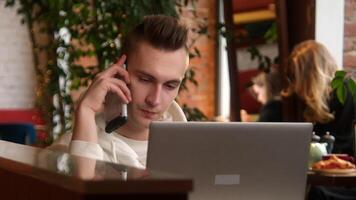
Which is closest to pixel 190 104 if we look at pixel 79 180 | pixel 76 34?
pixel 76 34

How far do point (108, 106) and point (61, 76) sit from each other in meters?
2.72

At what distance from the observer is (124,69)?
8.41 feet

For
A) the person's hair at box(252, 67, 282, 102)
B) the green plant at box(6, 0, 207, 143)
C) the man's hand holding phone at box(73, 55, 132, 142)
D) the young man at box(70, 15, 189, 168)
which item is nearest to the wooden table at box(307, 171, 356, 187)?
the young man at box(70, 15, 189, 168)

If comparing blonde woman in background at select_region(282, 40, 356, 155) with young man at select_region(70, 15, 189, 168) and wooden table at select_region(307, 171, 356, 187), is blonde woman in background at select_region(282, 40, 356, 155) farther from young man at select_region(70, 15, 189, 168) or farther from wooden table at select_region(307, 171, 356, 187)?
young man at select_region(70, 15, 189, 168)

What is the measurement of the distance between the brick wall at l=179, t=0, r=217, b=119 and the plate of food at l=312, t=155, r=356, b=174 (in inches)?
136

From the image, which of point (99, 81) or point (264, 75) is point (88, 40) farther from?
point (99, 81)

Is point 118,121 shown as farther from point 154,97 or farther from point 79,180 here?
point 79,180

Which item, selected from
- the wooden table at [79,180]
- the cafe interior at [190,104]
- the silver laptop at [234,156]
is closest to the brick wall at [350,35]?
the cafe interior at [190,104]

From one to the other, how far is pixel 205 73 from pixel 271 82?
1.30 m

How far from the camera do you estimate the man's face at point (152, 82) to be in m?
2.47

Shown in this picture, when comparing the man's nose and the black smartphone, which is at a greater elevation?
the man's nose

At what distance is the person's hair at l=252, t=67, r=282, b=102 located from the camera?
5660mm

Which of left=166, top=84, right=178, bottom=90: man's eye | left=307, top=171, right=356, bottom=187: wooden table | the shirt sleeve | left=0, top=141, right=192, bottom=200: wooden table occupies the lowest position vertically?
left=307, top=171, right=356, bottom=187: wooden table

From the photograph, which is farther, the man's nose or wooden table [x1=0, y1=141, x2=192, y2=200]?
the man's nose
